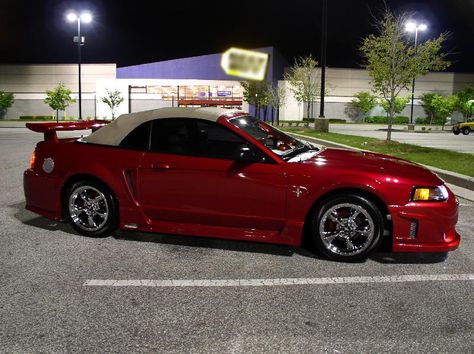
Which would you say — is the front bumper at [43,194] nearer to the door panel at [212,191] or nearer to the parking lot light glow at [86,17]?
the door panel at [212,191]

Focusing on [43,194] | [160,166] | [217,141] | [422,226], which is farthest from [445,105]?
[43,194]

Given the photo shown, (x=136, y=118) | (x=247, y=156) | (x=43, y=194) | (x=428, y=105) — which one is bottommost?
(x=43, y=194)

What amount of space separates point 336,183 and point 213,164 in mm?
1220

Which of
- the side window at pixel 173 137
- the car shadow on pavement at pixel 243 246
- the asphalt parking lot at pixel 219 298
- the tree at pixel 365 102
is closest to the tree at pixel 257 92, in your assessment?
the tree at pixel 365 102

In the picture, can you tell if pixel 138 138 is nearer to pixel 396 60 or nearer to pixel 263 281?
pixel 263 281

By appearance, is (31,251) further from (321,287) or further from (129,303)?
(321,287)

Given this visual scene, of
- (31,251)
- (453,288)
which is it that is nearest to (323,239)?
(453,288)

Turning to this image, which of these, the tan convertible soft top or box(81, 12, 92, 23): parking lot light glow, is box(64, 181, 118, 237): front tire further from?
box(81, 12, 92, 23): parking lot light glow

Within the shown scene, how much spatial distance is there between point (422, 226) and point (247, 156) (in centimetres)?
178

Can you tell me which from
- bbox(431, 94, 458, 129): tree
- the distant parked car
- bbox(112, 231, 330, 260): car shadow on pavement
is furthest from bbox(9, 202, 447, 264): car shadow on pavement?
bbox(431, 94, 458, 129): tree

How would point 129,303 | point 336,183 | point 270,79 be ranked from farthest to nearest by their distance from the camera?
point 270,79
point 336,183
point 129,303

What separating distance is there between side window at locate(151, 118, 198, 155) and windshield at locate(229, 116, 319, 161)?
0.49 metres

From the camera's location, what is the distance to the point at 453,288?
4.02 metres

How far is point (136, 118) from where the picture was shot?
17.7 feet
